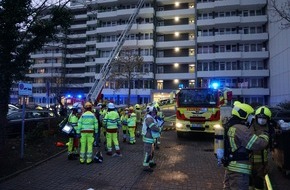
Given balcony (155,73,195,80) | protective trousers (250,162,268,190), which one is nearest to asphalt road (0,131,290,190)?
protective trousers (250,162,268,190)

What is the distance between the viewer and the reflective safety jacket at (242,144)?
15.3 ft

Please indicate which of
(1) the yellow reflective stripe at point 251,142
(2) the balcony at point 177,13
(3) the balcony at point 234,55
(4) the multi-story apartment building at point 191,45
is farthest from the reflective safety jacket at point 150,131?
(2) the balcony at point 177,13

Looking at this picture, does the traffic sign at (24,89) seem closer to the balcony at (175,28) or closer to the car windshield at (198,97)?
the car windshield at (198,97)

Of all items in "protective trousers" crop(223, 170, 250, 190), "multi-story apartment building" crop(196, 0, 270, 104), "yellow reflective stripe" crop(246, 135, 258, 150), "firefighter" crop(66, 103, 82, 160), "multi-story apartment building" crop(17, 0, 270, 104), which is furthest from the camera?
"multi-story apartment building" crop(17, 0, 270, 104)

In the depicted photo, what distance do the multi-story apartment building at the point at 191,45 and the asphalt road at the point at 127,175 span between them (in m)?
37.4

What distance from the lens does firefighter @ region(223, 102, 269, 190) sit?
4.70 m

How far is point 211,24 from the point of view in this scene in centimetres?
5081

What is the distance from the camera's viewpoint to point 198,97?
53.0ft

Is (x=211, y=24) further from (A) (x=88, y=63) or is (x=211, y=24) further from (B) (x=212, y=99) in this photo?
(B) (x=212, y=99)

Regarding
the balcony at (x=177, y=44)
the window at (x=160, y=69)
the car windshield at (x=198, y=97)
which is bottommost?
the car windshield at (x=198, y=97)

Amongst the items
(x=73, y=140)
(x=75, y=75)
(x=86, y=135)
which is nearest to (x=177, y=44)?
(x=75, y=75)

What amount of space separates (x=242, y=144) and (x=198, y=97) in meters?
11.5

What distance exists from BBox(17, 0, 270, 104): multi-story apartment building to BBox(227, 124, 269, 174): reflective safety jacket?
42.4m

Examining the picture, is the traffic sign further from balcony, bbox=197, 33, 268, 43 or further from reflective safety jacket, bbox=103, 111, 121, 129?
balcony, bbox=197, 33, 268, 43
